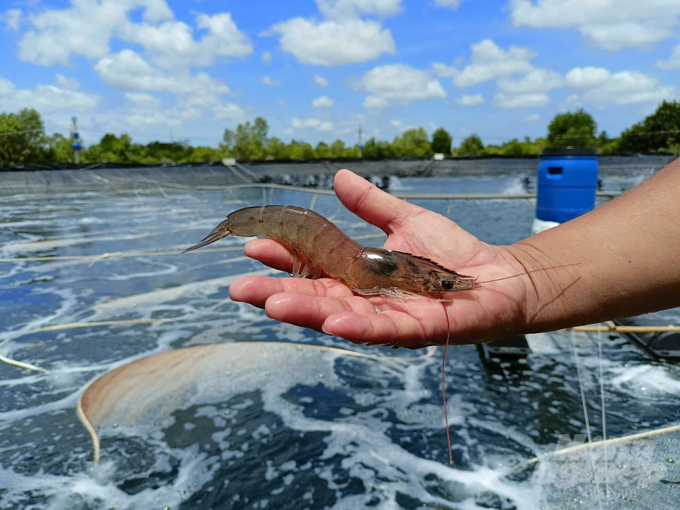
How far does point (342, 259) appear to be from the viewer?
9.26 feet

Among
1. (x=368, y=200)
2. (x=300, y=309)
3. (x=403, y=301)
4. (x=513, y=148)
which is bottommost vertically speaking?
(x=403, y=301)

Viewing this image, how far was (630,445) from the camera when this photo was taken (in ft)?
11.8

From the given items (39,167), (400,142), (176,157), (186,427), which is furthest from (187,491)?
(400,142)

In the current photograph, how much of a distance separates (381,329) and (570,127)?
123386 mm

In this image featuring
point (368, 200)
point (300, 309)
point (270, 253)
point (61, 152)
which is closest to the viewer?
point (300, 309)

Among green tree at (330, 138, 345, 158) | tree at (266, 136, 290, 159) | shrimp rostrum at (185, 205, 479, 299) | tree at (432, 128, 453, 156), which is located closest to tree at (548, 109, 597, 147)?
tree at (432, 128, 453, 156)

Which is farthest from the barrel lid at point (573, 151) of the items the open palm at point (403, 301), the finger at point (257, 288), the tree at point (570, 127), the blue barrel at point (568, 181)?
the tree at point (570, 127)

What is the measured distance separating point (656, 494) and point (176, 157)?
91828 millimetres

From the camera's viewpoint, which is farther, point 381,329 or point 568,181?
point 568,181

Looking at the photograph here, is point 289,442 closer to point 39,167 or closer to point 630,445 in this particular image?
point 630,445

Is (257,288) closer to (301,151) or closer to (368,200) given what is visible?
(368,200)

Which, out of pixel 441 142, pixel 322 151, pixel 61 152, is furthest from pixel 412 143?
pixel 61 152

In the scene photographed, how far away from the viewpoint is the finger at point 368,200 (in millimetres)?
2643

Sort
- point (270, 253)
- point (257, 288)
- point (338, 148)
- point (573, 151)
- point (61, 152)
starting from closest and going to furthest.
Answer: point (257, 288) < point (270, 253) < point (573, 151) < point (61, 152) < point (338, 148)
